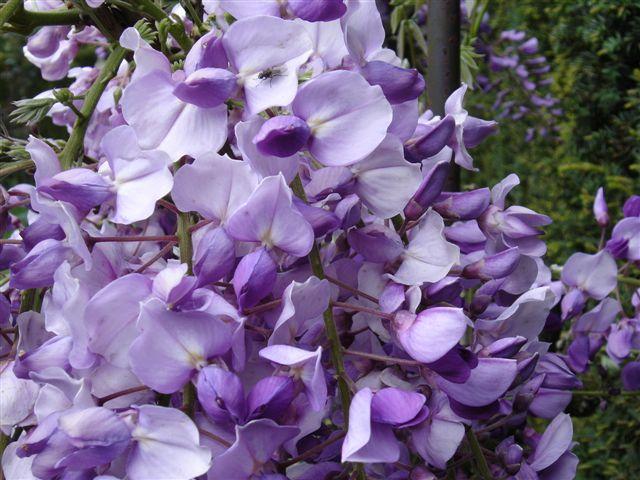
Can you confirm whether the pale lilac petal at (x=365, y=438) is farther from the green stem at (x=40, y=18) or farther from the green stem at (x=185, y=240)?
the green stem at (x=40, y=18)

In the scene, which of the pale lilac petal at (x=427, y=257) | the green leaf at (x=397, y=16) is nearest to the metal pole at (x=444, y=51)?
the green leaf at (x=397, y=16)

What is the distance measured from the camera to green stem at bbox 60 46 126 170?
535 mm

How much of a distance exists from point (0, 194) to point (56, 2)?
224 mm

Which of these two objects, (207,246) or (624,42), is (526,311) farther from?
(624,42)

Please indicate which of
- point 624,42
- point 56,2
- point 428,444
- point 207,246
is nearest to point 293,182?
point 207,246

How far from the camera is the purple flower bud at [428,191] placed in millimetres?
525

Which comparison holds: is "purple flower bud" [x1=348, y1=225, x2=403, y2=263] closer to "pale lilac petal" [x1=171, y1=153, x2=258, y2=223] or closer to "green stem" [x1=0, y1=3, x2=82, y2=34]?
"pale lilac petal" [x1=171, y1=153, x2=258, y2=223]

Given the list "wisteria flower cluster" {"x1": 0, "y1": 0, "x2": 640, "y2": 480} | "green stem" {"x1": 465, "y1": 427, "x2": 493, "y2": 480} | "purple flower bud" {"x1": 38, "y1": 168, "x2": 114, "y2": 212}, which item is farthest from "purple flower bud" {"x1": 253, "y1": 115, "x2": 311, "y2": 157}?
"green stem" {"x1": 465, "y1": 427, "x2": 493, "y2": 480}

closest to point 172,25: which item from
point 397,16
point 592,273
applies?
point 592,273

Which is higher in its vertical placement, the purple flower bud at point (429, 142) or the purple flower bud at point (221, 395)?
the purple flower bud at point (429, 142)

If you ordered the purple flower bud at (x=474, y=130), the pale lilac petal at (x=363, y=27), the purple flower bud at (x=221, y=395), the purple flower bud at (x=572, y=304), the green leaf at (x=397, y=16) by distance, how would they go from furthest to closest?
the green leaf at (x=397, y=16), the purple flower bud at (x=572, y=304), the purple flower bud at (x=474, y=130), the pale lilac petal at (x=363, y=27), the purple flower bud at (x=221, y=395)

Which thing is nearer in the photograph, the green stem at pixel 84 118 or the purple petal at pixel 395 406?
the purple petal at pixel 395 406

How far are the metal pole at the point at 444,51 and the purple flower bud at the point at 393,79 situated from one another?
0.38 metres

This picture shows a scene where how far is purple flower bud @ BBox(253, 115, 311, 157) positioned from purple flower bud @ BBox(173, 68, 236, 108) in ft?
0.11
